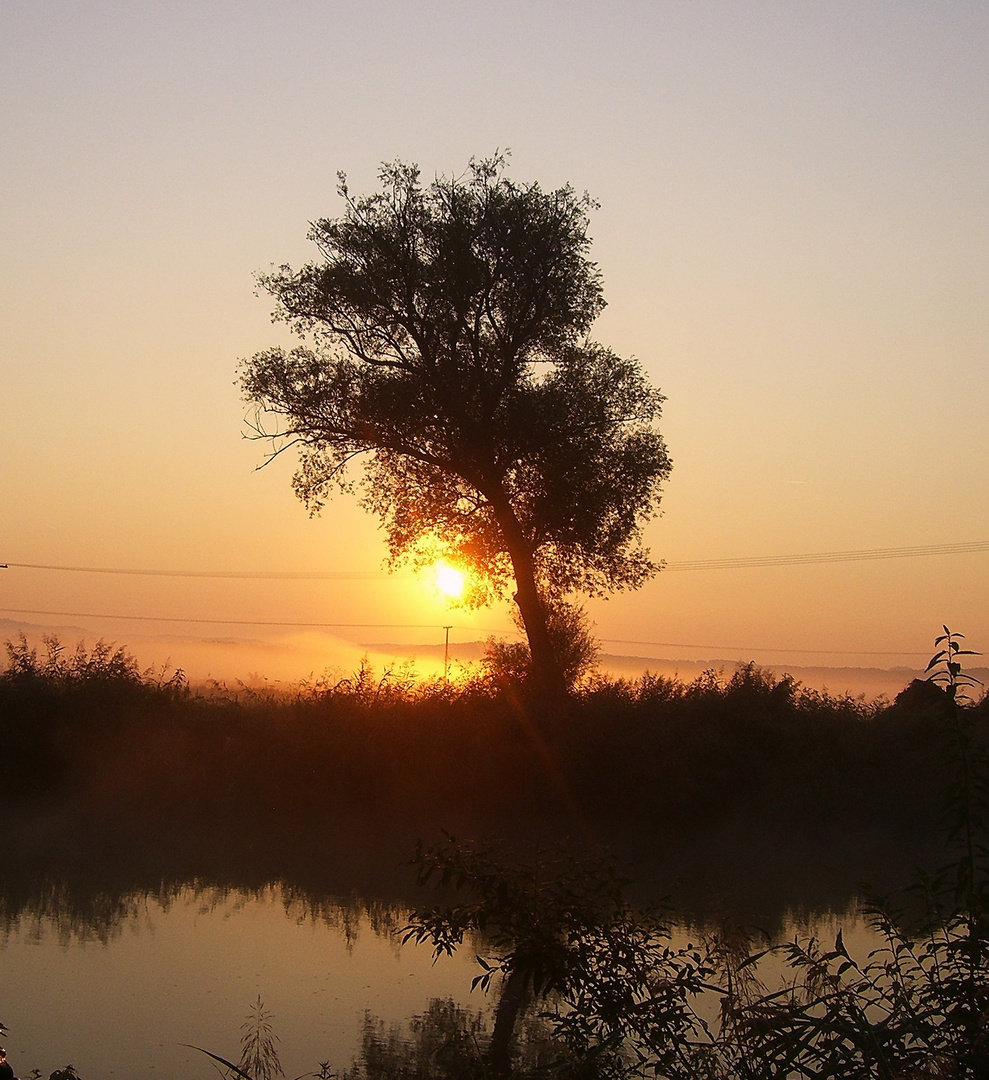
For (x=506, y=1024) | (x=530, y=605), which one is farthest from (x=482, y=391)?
(x=506, y=1024)

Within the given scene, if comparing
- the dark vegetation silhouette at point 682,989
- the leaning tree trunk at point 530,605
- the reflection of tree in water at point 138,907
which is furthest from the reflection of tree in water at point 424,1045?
the leaning tree trunk at point 530,605

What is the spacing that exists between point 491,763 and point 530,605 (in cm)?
383

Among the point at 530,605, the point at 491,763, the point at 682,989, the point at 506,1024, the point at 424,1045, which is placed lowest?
the point at 424,1045

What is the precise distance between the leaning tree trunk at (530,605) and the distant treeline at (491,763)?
2.25ft

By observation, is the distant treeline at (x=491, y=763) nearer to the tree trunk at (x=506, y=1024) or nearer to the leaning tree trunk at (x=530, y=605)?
the leaning tree trunk at (x=530, y=605)

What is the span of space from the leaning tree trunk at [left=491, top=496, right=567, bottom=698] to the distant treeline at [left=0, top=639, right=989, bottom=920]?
0.68m

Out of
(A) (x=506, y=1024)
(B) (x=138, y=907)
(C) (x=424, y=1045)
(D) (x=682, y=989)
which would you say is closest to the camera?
(D) (x=682, y=989)

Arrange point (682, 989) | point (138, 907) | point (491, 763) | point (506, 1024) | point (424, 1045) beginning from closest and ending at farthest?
point (682, 989) → point (424, 1045) → point (506, 1024) → point (138, 907) → point (491, 763)

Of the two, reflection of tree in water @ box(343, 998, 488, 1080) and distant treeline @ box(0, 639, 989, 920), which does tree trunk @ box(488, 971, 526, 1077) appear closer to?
reflection of tree in water @ box(343, 998, 488, 1080)

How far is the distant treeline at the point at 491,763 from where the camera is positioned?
25.6 meters

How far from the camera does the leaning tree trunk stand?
26.7 metres

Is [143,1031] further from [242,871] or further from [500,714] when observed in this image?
[500,714]

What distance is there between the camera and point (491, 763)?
26.3 m

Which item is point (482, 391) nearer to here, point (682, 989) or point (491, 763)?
point (491, 763)
